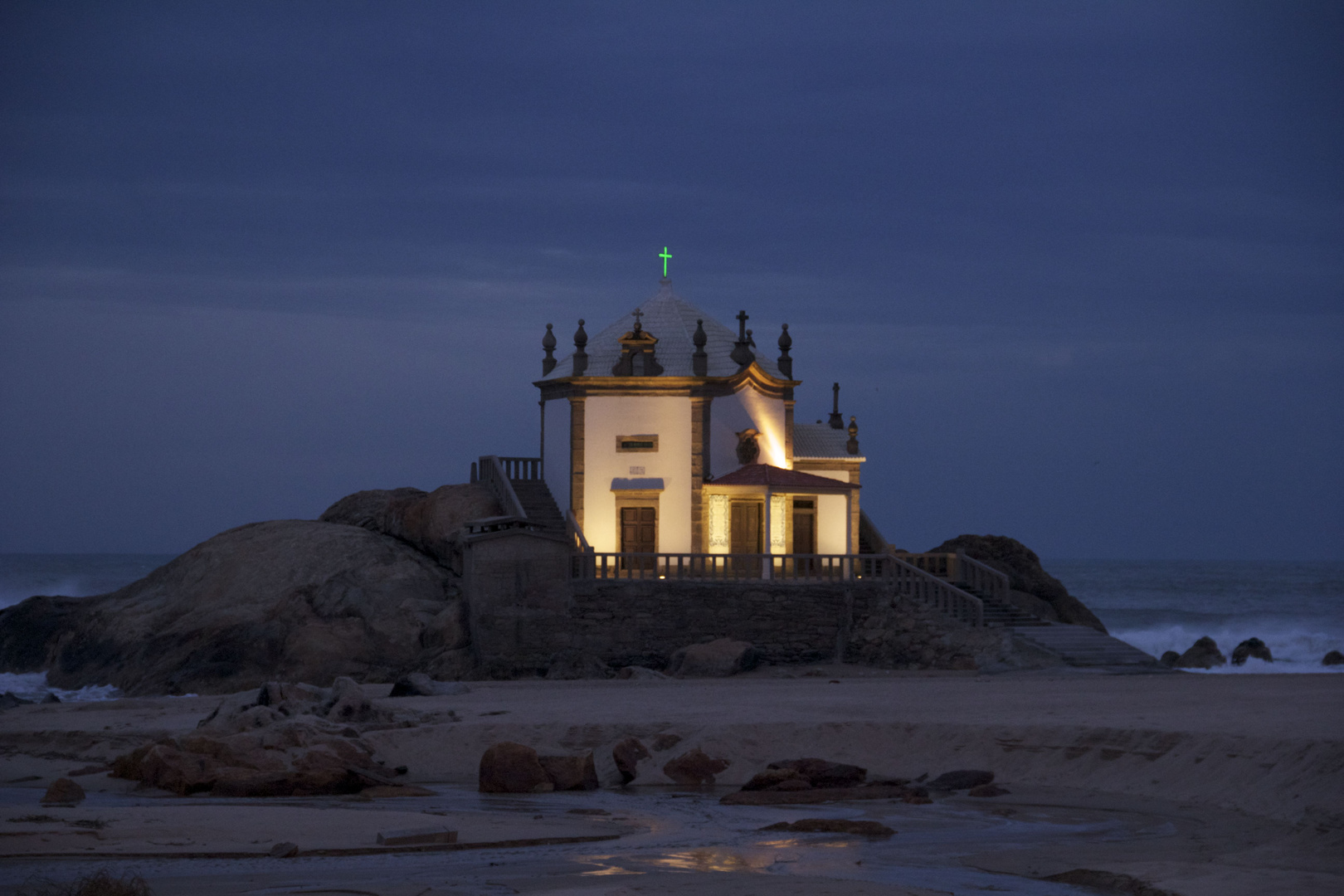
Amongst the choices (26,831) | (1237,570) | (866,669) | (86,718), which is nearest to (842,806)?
(26,831)

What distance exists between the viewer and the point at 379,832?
1268 cm

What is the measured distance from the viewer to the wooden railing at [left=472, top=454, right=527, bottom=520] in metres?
33.9

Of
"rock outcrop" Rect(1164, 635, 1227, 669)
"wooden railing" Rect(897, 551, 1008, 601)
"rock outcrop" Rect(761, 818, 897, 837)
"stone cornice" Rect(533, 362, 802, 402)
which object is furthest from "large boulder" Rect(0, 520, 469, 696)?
"rock outcrop" Rect(1164, 635, 1227, 669)

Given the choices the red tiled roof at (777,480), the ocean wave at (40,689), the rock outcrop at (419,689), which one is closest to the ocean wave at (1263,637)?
the red tiled roof at (777,480)

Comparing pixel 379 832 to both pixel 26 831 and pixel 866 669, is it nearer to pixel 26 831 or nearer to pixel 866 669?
pixel 26 831

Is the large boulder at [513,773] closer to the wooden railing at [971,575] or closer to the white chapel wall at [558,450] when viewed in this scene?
the wooden railing at [971,575]

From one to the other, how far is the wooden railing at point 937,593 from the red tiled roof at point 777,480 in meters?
3.06

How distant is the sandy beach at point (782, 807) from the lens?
11.5m

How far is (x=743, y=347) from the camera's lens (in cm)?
3538

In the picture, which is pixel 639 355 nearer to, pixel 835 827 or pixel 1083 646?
pixel 1083 646

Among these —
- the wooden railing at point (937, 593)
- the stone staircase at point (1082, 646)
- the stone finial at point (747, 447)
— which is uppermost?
the stone finial at point (747, 447)

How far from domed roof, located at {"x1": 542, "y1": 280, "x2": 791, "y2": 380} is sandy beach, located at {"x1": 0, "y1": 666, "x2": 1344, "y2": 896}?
1304 centimetres

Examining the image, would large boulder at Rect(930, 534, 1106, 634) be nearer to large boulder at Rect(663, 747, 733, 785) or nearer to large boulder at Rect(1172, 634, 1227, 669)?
large boulder at Rect(1172, 634, 1227, 669)

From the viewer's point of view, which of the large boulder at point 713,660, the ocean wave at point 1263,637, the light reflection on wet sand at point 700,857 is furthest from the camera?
the ocean wave at point 1263,637
